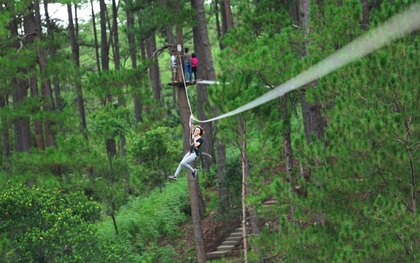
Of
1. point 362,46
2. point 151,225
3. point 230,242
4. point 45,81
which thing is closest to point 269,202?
point 230,242

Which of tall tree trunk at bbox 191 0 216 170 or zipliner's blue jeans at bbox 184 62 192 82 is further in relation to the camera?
tall tree trunk at bbox 191 0 216 170

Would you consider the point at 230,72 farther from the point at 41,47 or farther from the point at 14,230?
the point at 41,47

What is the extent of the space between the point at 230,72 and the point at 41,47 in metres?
8.78

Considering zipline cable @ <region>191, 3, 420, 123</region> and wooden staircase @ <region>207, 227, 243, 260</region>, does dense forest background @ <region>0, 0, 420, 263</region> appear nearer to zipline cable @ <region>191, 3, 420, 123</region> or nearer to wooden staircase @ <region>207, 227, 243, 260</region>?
zipline cable @ <region>191, 3, 420, 123</region>

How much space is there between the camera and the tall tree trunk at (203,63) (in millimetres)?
23188

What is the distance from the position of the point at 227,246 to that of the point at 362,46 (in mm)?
10609

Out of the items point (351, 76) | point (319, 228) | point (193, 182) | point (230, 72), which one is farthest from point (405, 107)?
point (193, 182)

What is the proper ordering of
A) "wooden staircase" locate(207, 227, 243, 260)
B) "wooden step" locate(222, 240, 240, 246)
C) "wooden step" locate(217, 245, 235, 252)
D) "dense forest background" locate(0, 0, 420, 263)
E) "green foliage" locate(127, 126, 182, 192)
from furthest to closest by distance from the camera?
"green foliage" locate(127, 126, 182, 192) < "wooden step" locate(222, 240, 240, 246) < "wooden step" locate(217, 245, 235, 252) < "wooden staircase" locate(207, 227, 243, 260) < "dense forest background" locate(0, 0, 420, 263)

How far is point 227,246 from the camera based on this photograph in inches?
915

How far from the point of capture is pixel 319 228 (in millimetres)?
15680

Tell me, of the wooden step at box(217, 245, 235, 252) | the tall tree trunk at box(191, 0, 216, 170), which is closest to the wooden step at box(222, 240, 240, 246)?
the wooden step at box(217, 245, 235, 252)

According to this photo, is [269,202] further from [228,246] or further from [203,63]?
[203,63]

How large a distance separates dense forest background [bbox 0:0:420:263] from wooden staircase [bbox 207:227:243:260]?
547mm

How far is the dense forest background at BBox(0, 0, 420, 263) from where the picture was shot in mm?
13688
